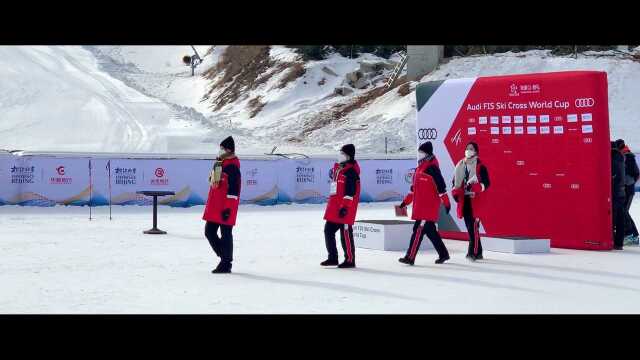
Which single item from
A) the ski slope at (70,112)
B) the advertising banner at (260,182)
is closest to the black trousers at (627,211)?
the advertising banner at (260,182)

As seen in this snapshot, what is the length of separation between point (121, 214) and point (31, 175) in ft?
10.8

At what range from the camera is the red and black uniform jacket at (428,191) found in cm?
1247

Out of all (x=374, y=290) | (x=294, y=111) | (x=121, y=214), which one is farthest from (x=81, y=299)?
(x=294, y=111)

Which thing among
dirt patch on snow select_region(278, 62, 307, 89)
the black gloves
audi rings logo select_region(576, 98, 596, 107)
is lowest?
the black gloves

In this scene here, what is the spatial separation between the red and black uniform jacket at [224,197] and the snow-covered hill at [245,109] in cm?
2509

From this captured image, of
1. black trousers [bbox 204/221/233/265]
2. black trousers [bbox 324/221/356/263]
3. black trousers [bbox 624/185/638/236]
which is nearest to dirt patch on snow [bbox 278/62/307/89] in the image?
black trousers [bbox 624/185/638/236]

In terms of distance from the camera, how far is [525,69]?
4797cm

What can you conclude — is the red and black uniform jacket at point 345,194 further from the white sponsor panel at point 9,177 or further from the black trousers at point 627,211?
the white sponsor panel at point 9,177

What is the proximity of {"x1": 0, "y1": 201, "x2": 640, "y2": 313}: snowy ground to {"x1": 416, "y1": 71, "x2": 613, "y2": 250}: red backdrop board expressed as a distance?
769 millimetres

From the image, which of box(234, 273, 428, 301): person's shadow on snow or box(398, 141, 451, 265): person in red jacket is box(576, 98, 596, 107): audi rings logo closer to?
box(398, 141, 451, 265): person in red jacket

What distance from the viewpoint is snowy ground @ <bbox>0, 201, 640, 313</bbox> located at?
9211 millimetres

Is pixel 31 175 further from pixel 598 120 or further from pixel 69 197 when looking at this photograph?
pixel 598 120

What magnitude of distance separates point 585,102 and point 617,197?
1.74 metres

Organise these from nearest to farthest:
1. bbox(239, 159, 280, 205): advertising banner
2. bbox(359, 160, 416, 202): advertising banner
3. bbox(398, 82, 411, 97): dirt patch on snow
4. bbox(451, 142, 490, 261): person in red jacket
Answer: bbox(451, 142, 490, 261): person in red jacket, bbox(239, 159, 280, 205): advertising banner, bbox(359, 160, 416, 202): advertising banner, bbox(398, 82, 411, 97): dirt patch on snow
